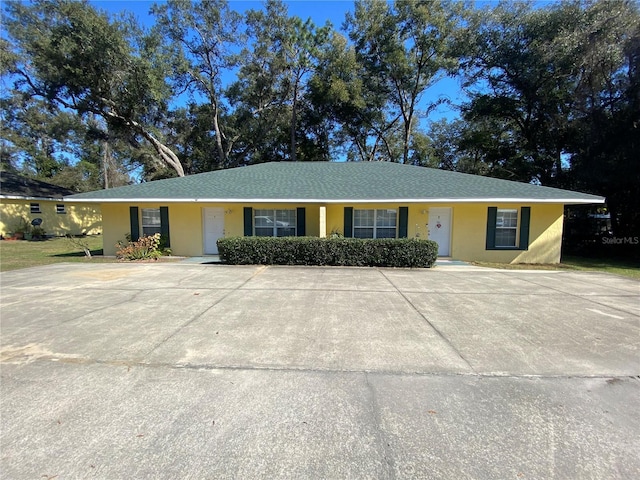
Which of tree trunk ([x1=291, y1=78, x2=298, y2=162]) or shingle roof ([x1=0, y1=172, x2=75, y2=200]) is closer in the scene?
shingle roof ([x1=0, y1=172, x2=75, y2=200])

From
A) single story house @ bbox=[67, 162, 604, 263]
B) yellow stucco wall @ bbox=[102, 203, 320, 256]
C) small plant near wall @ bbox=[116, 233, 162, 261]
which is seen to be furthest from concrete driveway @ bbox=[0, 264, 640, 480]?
yellow stucco wall @ bbox=[102, 203, 320, 256]

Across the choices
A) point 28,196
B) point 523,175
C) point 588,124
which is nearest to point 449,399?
point 588,124

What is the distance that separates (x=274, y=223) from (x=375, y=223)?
13.3 feet

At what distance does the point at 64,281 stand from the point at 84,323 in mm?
4041

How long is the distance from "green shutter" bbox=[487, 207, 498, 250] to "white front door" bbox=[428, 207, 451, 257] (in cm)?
143

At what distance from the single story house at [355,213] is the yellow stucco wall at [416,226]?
4 centimetres

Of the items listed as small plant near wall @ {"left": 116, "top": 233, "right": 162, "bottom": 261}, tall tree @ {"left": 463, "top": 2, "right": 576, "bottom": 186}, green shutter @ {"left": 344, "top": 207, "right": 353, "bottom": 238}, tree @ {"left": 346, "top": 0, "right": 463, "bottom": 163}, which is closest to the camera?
small plant near wall @ {"left": 116, "top": 233, "right": 162, "bottom": 261}

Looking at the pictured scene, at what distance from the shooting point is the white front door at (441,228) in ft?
40.3

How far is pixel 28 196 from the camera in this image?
2109cm

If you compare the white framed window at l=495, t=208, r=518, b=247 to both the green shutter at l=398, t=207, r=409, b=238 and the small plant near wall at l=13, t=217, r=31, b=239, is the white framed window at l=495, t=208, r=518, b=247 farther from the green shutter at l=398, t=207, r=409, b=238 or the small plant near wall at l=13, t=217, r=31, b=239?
the small plant near wall at l=13, t=217, r=31, b=239

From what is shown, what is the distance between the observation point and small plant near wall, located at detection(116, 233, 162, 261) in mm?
11641

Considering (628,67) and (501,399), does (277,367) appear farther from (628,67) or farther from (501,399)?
(628,67)

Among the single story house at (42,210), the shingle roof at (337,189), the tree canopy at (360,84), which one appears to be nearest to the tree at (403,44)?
the tree canopy at (360,84)

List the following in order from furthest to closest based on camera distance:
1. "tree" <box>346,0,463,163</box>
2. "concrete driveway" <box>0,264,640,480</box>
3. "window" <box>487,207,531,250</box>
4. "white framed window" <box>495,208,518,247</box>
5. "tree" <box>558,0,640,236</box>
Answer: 1. "tree" <box>346,0,463,163</box>
2. "tree" <box>558,0,640,236</box>
3. "white framed window" <box>495,208,518,247</box>
4. "window" <box>487,207,531,250</box>
5. "concrete driveway" <box>0,264,640,480</box>
